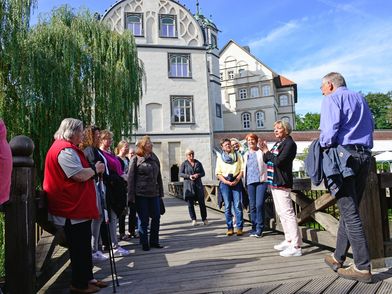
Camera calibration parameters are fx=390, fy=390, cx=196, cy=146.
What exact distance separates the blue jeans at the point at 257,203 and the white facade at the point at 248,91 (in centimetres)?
3463

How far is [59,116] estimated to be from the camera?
37.9 feet

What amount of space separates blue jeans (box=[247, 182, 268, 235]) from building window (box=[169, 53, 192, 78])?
22021mm

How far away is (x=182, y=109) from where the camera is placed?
27.5 m

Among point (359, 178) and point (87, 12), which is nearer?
point (359, 178)

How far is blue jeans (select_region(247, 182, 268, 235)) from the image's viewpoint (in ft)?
19.9

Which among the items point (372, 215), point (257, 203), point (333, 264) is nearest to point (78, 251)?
point (333, 264)

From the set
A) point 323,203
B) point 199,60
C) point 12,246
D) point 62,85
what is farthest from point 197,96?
point 12,246

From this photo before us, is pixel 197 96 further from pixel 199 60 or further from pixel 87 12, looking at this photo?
pixel 87 12

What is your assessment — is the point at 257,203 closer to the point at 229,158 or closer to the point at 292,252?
the point at 229,158

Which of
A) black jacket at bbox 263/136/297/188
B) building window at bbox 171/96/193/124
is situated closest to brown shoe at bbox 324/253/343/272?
black jacket at bbox 263/136/297/188

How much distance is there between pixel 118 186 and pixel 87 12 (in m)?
11.4

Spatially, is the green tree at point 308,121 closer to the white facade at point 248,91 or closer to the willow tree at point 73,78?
the white facade at point 248,91

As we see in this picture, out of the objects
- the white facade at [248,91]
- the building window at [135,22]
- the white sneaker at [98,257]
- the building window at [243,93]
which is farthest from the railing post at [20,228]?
the building window at [243,93]

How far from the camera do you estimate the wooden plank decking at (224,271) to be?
11.5ft
